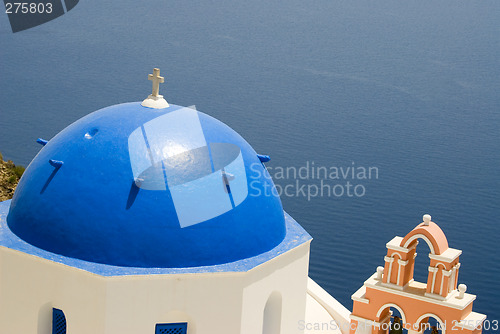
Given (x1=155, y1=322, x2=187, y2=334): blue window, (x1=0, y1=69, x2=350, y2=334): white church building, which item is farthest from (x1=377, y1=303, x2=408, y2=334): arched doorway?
(x1=155, y1=322, x2=187, y2=334): blue window

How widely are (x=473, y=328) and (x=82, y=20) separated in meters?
52.1

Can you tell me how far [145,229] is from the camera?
10320 millimetres

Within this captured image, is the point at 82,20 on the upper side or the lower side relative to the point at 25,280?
upper

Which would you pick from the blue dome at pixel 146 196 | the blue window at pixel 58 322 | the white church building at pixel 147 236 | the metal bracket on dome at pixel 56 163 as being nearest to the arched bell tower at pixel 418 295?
the white church building at pixel 147 236

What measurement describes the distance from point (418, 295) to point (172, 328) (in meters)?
4.06

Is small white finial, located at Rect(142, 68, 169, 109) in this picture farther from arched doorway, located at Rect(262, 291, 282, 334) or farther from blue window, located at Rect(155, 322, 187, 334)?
arched doorway, located at Rect(262, 291, 282, 334)

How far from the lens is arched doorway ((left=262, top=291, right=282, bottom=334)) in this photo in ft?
37.4

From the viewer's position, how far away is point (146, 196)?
10.4 metres

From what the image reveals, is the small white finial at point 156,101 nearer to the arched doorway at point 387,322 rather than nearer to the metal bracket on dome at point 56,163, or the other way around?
the metal bracket on dome at point 56,163

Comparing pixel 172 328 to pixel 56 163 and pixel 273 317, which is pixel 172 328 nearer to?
pixel 273 317

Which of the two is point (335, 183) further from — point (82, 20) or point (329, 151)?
point (82, 20)

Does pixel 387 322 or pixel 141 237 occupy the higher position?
pixel 141 237

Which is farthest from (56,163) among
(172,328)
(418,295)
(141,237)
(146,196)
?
(418,295)

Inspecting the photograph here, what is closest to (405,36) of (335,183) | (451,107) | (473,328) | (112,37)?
(451,107)
